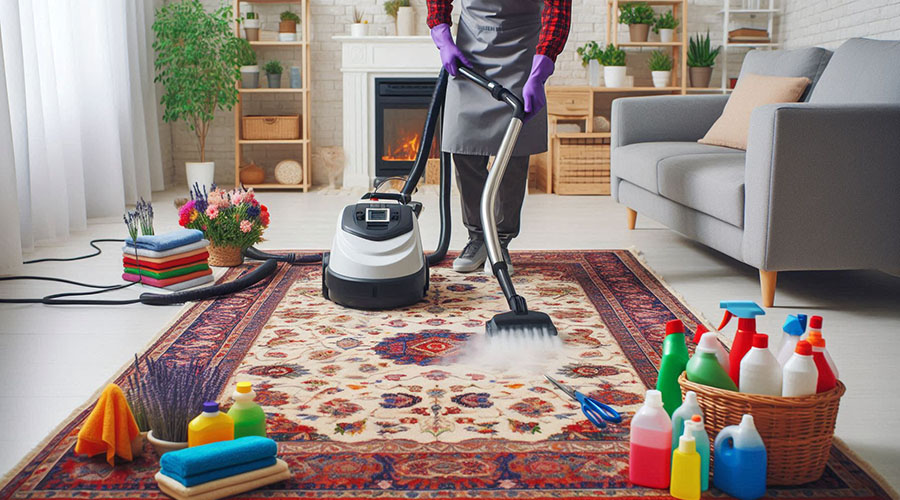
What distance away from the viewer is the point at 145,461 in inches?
65.1

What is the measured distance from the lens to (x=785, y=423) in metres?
1.51

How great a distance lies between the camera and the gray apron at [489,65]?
317 cm

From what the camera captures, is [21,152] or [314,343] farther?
[21,152]

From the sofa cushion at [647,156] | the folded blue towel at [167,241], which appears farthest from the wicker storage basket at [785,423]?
the sofa cushion at [647,156]

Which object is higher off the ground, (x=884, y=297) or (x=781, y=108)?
(x=781, y=108)

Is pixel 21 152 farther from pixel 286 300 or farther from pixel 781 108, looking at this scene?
pixel 781 108

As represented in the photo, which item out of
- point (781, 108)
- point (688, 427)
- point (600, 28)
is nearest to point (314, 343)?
point (688, 427)

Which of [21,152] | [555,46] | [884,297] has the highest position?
[555,46]

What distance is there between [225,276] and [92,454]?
172 centimetres

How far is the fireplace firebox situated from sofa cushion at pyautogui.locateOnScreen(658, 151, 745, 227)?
2.72 meters

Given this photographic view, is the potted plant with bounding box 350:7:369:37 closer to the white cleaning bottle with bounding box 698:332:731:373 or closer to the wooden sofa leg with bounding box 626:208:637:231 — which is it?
the wooden sofa leg with bounding box 626:208:637:231

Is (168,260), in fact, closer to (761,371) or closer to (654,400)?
(654,400)

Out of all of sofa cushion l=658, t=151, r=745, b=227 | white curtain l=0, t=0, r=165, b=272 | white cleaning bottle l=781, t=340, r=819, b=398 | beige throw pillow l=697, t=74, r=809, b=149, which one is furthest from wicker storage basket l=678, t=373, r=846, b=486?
white curtain l=0, t=0, r=165, b=272

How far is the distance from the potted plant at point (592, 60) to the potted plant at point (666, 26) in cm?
41
